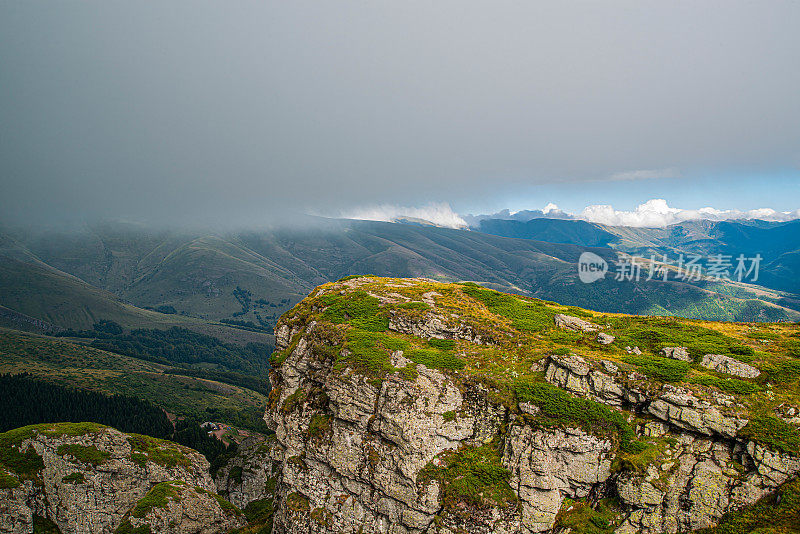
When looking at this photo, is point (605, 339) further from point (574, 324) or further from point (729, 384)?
point (729, 384)

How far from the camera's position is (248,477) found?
239 feet

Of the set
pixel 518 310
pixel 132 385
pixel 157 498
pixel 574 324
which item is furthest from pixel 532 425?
pixel 132 385

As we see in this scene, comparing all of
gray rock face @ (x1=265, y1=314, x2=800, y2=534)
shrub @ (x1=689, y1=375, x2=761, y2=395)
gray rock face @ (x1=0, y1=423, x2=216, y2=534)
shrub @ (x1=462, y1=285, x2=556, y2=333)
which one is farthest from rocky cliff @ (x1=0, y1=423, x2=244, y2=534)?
shrub @ (x1=689, y1=375, x2=761, y2=395)

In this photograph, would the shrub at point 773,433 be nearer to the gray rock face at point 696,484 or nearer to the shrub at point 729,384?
the gray rock face at point 696,484

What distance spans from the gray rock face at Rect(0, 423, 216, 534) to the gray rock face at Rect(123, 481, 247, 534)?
617 centimetres

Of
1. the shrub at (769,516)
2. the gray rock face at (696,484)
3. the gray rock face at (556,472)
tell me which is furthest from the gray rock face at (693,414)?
the gray rock face at (556,472)

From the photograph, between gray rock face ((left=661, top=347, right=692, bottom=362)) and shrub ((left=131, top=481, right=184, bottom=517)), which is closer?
gray rock face ((left=661, top=347, right=692, bottom=362))

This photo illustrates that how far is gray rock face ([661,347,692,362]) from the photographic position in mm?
29297

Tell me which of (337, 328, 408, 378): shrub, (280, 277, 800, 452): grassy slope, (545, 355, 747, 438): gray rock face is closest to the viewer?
(545, 355, 747, 438): gray rock face

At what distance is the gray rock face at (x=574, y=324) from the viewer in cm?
3650

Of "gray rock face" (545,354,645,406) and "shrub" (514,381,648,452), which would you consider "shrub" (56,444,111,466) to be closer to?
"shrub" (514,381,648,452)

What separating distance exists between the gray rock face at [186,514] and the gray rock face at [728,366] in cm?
5961

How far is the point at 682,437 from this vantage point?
24625mm

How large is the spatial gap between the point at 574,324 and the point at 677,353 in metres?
9.15
